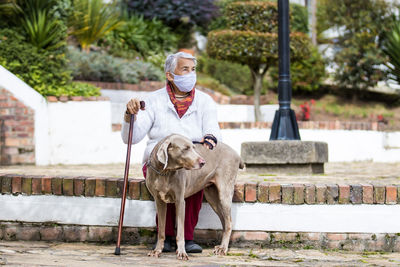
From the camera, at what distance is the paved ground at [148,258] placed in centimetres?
343

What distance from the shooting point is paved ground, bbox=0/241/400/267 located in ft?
11.3

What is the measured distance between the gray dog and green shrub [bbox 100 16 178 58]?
30.5 ft

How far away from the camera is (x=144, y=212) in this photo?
13.8ft

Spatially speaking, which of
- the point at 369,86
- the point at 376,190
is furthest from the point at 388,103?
the point at 376,190

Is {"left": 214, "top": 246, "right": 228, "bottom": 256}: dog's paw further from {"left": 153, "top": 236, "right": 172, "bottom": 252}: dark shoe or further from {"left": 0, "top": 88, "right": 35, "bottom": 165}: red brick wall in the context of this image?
{"left": 0, "top": 88, "right": 35, "bottom": 165}: red brick wall

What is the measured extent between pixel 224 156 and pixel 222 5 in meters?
13.4

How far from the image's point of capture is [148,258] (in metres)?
3.63

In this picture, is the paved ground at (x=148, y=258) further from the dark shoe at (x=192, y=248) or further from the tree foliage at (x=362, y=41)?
the tree foliage at (x=362, y=41)

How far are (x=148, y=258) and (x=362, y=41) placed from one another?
11.8m

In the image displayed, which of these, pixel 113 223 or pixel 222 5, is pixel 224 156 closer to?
pixel 113 223

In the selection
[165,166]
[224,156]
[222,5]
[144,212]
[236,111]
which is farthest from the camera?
[222,5]

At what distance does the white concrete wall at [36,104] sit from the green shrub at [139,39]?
5445mm

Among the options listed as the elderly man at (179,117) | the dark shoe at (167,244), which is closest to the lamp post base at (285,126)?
the elderly man at (179,117)

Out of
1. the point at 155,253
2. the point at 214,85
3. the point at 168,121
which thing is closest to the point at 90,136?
the point at 168,121
